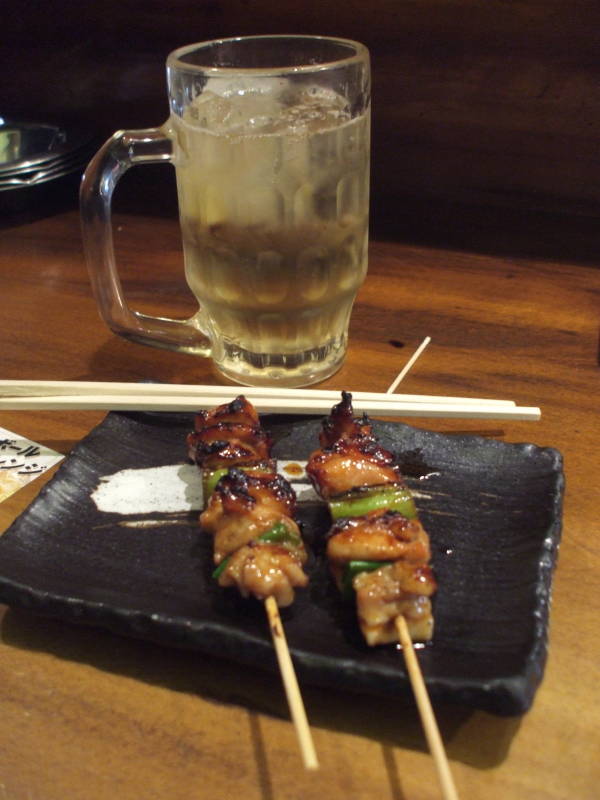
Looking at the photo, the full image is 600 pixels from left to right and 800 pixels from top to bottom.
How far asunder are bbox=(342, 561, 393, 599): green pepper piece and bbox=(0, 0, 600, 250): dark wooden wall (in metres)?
2.10

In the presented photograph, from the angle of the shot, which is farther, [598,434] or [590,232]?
[590,232]

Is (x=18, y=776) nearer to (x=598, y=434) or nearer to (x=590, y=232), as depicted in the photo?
(x=598, y=434)

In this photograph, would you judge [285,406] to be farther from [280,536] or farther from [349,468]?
[280,536]

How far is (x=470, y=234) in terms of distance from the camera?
295 centimetres

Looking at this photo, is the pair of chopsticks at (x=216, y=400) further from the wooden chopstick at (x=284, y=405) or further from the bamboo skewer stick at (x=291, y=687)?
the bamboo skewer stick at (x=291, y=687)

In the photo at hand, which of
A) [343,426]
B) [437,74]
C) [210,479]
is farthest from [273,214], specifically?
[437,74]

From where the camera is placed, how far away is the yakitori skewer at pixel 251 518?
1211 mm

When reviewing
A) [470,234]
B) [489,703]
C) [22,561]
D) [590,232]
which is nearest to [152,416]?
[22,561]

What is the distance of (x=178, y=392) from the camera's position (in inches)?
72.3

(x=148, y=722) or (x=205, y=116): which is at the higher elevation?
(x=205, y=116)

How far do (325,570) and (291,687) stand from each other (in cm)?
30

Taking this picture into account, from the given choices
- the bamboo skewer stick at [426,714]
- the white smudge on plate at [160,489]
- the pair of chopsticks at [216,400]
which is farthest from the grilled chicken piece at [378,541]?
the pair of chopsticks at [216,400]

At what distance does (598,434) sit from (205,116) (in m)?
1.12

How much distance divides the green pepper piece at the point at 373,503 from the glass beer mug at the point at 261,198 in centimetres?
63
